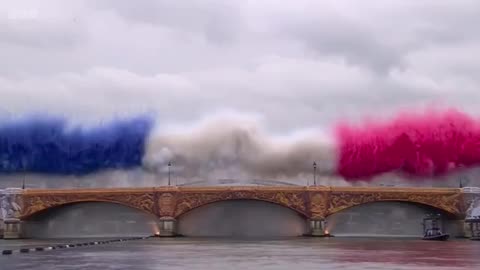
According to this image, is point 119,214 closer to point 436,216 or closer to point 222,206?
point 222,206

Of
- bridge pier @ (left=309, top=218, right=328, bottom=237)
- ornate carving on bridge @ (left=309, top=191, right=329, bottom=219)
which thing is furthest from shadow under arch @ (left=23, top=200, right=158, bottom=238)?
ornate carving on bridge @ (left=309, top=191, right=329, bottom=219)

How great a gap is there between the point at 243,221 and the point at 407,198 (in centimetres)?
4181

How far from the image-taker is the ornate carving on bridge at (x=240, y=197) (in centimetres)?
11739

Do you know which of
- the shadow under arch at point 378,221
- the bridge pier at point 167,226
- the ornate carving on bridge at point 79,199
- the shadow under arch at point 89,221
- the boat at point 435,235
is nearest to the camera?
the boat at point 435,235

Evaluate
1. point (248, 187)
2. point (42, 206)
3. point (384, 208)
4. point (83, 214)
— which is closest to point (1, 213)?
point (42, 206)

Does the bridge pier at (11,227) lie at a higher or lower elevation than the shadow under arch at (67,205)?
lower

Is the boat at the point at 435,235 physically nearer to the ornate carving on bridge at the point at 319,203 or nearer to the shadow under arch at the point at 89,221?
the ornate carving on bridge at the point at 319,203

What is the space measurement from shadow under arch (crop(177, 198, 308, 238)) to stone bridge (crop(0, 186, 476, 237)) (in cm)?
2034

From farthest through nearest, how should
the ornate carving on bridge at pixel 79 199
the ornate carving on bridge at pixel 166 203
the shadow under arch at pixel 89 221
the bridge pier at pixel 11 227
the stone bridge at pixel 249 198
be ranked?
the shadow under arch at pixel 89 221, the bridge pier at pixel 11 227, the ornate carving on bridge at pixel 166 203, the ornate carving on bridge at pixel 79 199, the stone bridge at pixel 249 198

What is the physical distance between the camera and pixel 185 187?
119750 mm

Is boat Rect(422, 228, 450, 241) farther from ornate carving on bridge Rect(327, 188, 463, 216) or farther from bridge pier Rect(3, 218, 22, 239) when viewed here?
bridge pier Rect(3, 218, 22, 239)

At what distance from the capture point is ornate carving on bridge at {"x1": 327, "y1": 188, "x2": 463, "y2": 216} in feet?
383

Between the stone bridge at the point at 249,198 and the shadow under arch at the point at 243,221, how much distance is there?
66.7 feet

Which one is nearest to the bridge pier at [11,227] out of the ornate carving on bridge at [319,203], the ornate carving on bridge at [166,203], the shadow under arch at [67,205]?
the shadow under arch at [67,205]
